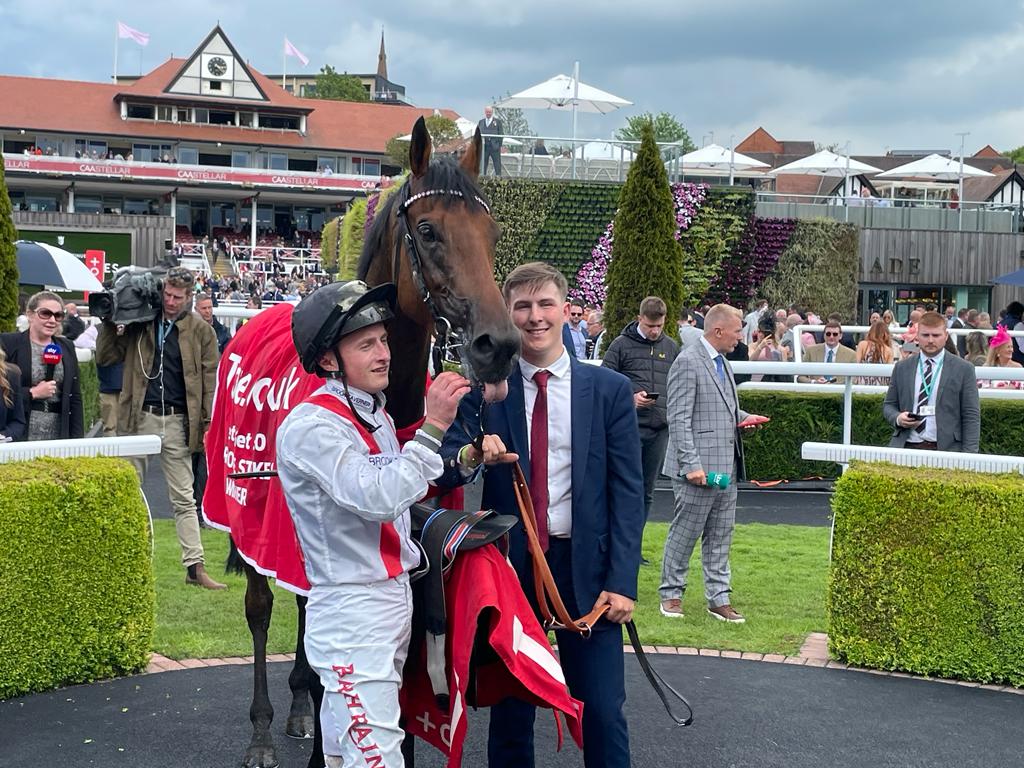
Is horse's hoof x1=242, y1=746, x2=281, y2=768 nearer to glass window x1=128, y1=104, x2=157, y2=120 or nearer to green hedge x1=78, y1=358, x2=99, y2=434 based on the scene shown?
green hedge x1=78, y1=358, x2=99, y2=434

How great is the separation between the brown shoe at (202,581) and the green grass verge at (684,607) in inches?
2.4

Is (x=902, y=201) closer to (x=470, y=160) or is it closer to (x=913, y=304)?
(x=913, y=304)

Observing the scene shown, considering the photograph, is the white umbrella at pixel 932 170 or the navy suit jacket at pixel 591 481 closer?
the navy suit jacket at pixel 591 481

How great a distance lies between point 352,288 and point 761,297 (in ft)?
76.6

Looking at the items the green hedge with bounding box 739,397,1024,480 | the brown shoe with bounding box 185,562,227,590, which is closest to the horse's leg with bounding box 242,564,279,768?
the brown shoe with bounding box 185,562,227,590

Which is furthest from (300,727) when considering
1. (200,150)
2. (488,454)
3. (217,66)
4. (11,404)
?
(217,66)

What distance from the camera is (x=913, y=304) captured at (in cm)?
3216

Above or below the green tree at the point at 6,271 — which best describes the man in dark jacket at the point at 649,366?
below

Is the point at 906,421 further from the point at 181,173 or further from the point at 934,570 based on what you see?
the point at 181,173

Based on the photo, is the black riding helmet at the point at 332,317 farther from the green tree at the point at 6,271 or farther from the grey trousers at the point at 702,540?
the green tree at the point at 6,271

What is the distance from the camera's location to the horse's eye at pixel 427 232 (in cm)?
353

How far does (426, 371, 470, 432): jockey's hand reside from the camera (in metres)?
2.90

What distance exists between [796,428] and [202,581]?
22.1 ft

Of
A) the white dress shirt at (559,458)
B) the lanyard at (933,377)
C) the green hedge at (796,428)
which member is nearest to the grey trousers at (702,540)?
the lanyard at (933,377)
